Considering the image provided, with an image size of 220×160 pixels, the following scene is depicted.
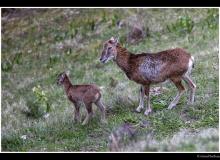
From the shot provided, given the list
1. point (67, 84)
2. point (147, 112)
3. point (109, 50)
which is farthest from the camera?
point (67, 84)

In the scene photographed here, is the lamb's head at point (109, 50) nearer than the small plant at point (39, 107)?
Yes

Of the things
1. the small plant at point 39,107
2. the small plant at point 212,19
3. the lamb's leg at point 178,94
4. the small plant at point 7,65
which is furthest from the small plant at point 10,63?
the lamb's leg at point 178,94

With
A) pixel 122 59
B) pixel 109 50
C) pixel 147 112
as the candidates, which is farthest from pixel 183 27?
pixel 147 112

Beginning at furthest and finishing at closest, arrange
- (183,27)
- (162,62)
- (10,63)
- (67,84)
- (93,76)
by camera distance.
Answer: (10,63) < (183,27) < (93,76) < (67,84) < (162,62)

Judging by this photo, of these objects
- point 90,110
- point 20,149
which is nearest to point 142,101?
point 90,110

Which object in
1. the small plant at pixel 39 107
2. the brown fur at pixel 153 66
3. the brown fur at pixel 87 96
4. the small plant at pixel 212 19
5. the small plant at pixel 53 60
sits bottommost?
the small plant at pixel 39 107

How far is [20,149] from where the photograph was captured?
11.5m

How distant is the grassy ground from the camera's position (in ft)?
36.3

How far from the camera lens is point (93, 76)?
1816cm

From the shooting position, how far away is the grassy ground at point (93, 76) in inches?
436

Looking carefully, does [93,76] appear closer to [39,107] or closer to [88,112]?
[39,107]

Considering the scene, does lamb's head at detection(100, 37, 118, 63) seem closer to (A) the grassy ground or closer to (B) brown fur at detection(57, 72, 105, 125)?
(B) brown fur at detection(57, 72, 105, 125)

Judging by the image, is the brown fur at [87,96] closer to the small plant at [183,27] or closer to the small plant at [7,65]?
the small plant at [183,27]

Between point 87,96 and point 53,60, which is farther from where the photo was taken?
point 53,60
